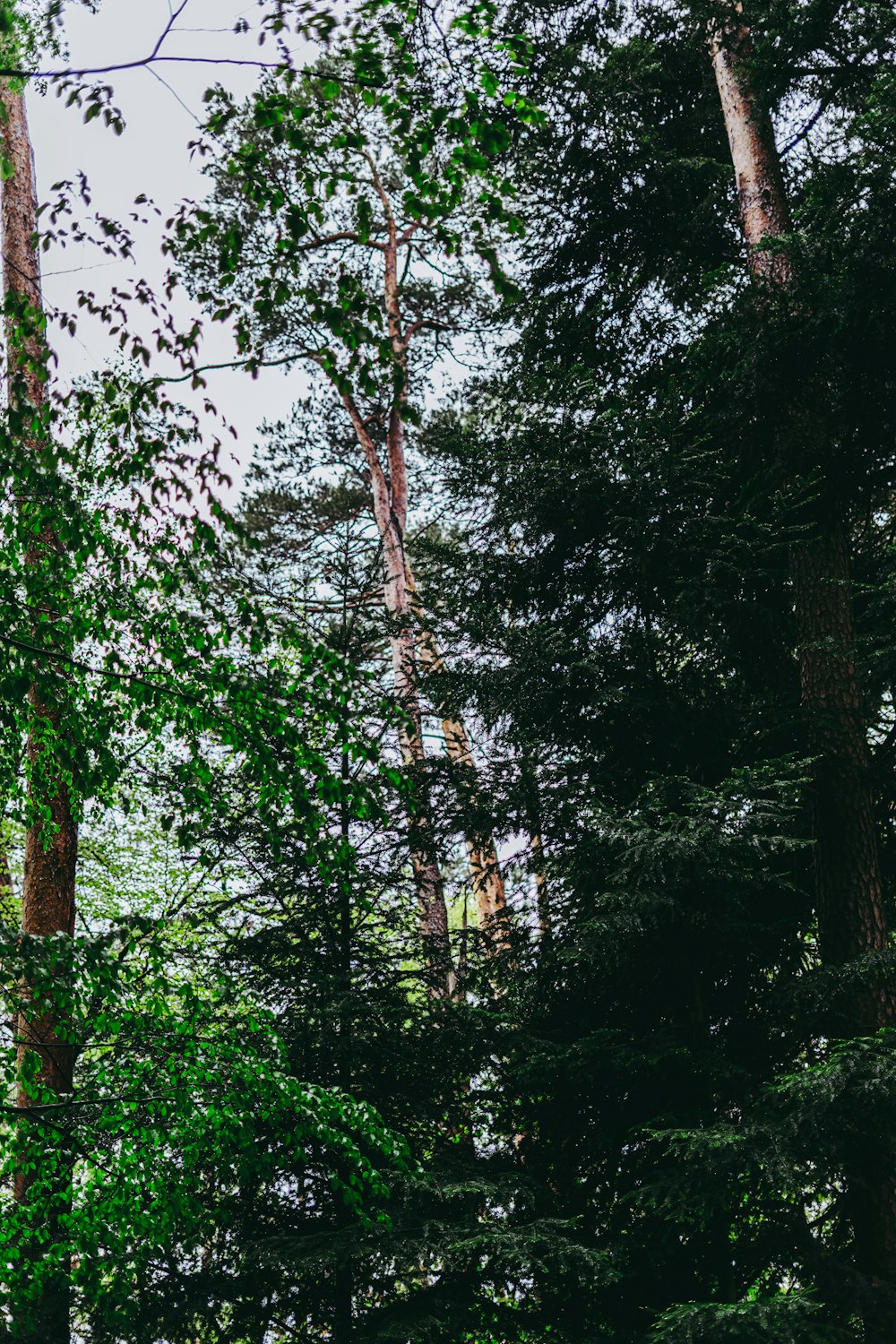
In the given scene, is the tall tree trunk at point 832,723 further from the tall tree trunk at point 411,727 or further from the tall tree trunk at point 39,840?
the tall tree trunk at point 39,840

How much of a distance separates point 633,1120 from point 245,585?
3.88 meters

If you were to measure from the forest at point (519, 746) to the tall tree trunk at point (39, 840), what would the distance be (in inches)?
1.9

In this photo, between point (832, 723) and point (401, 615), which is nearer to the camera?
point (832, 723)

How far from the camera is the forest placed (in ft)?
15.6

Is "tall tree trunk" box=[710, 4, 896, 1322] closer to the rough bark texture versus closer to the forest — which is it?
the forest

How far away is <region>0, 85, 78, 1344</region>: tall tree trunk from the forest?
0.16 feet

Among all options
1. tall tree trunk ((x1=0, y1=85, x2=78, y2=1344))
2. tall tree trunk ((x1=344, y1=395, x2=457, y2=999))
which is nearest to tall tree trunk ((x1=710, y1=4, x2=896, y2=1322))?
tall tree trunk ((x1=344, y1=395, x2=457, y2=999))

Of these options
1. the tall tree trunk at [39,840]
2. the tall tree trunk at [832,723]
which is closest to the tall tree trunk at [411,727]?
the tall tree trunk at [39,840]

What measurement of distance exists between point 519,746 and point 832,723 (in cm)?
199

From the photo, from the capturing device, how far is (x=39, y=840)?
7434 millimetres

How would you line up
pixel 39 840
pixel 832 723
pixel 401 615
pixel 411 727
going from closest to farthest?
pixel 411 727 < pixel 832 723 < pixel 39 840 < pixel 401 615

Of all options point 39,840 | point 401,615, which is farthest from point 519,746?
point 39,840

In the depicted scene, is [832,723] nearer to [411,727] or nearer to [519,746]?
[519,746]

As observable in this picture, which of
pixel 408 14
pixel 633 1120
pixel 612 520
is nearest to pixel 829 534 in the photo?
pixel 612 520
